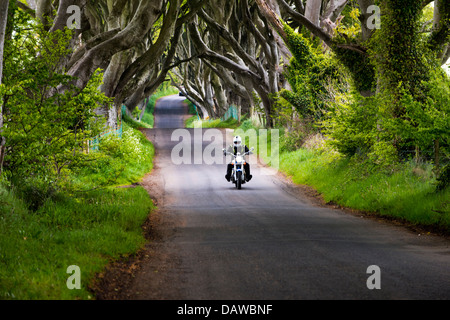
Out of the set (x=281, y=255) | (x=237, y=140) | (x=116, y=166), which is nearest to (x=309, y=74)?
(x=237, y=140)

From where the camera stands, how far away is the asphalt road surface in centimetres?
625

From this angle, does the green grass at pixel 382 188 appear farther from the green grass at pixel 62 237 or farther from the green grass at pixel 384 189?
the green grass at pixel 62 237

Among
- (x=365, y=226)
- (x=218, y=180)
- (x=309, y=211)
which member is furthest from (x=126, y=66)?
(x=365, y=226)

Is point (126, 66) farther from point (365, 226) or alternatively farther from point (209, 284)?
point (209, 284)

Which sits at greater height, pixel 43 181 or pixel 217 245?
pixel 43 181

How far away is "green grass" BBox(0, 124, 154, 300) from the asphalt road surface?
610mm

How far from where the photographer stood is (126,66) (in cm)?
2491

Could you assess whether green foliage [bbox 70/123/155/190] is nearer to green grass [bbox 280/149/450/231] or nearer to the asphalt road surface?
the asphalt road surface

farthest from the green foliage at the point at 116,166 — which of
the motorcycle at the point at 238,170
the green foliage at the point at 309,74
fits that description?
the green foliage at the point at 309,74

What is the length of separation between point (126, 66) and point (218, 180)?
7.81 m

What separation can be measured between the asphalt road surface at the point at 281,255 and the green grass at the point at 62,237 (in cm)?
61

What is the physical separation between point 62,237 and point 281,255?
11.0ft

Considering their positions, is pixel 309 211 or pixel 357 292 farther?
pixel 309 211
